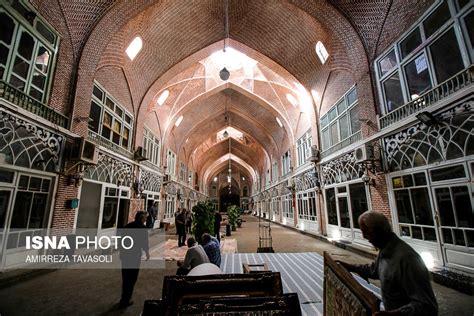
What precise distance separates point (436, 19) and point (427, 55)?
77 cm

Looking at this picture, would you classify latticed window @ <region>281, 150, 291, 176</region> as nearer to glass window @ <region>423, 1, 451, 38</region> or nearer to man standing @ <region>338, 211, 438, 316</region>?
glass window @ <region>423, 1, 451, 38</region>

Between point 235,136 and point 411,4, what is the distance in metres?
21.1

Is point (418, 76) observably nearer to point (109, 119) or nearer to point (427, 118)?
point (427, 118)

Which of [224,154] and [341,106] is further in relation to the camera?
[224,154]

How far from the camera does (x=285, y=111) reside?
1438 centimetres

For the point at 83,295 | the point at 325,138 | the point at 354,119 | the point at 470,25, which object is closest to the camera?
the point at 83,295

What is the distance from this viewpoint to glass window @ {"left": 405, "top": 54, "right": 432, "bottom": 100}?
5218mm

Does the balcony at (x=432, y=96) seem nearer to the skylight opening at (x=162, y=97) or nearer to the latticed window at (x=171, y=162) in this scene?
the skylight opening at (x=162, y=97)

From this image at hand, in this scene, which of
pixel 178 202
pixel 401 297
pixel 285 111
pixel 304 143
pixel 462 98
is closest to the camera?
pixel 401 297

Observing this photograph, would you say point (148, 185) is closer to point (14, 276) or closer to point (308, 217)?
point (14, 276)

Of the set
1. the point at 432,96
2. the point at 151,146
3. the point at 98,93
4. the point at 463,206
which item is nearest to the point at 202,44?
the point at 98,93

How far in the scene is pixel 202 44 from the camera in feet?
32.5

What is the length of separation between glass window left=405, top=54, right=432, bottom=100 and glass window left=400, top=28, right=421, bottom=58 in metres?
0.34

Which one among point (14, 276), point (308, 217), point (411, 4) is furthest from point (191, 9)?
point (308, 217)
